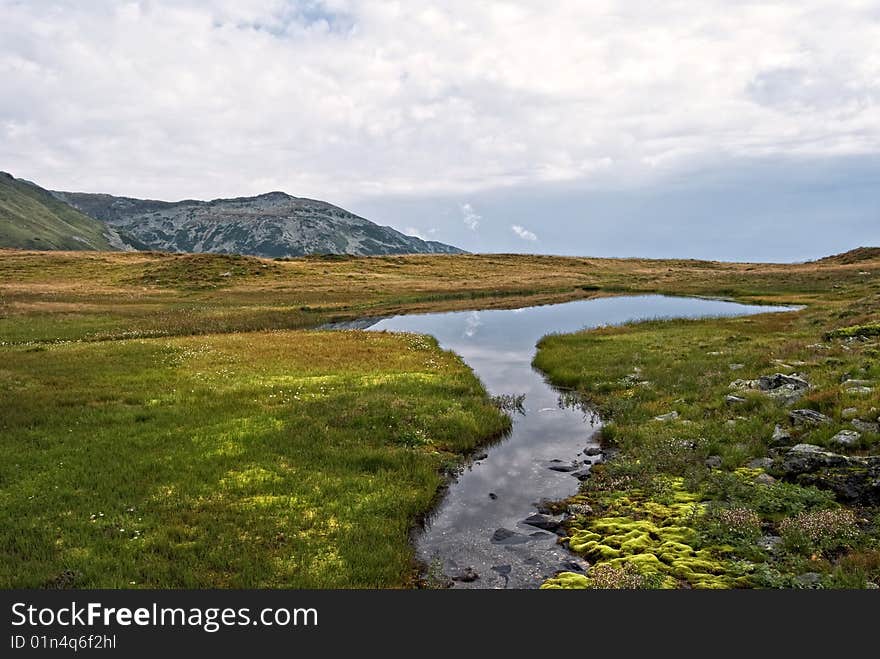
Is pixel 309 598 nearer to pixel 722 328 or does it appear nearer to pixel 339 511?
pixel 339 511

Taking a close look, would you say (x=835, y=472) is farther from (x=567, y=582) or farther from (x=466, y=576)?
(x=466, y=576)

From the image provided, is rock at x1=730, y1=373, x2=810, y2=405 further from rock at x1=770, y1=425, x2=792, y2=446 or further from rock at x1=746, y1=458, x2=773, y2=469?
rock at x1=746, y1=458, x2=773, y2=469

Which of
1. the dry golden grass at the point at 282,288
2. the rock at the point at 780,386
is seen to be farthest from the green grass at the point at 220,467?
the dry golden grass at the point at 282,288

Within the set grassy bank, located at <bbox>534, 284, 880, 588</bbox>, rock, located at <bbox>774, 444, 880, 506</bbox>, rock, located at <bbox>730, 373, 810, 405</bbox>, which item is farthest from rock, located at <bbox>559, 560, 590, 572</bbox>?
rock, located at <bbox>730, 373, 810, 405</bbox>

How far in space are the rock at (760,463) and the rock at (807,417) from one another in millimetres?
2601

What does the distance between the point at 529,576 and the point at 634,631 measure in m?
3.58

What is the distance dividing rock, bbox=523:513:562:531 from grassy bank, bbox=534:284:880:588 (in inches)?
21.8

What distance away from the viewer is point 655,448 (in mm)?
19984

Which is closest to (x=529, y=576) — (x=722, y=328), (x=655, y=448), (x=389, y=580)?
(x=389, y=580)

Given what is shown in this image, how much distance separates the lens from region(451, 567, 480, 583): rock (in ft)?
42.4

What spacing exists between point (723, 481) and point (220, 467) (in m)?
16.0

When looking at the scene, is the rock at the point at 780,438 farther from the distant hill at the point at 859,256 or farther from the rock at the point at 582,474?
the distant hill at the point at 859,256

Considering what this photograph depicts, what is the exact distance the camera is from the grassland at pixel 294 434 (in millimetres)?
12695

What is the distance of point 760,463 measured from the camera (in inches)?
676
